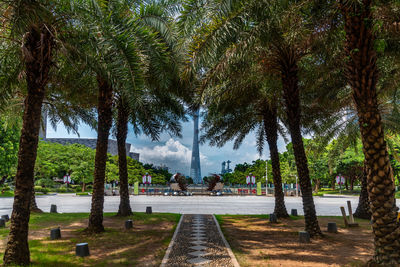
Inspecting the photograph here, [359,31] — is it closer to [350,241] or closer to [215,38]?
[215,38]

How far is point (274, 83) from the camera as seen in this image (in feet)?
34.8

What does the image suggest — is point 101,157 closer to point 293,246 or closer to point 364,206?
point 293,246

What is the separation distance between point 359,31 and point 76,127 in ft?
52.0

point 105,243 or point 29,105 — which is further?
point 105,243

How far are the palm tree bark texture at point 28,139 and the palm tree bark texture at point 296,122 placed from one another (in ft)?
21.3

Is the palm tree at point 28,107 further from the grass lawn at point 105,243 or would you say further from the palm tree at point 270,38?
the palm tree at point 270,38

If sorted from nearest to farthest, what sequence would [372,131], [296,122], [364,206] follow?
[372,131] → [296,122] → [364,206]

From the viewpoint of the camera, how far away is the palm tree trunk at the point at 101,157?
377 inches

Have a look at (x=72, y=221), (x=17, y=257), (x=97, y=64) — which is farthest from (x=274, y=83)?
(x=72, y=221)

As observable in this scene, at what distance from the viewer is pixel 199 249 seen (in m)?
7.39

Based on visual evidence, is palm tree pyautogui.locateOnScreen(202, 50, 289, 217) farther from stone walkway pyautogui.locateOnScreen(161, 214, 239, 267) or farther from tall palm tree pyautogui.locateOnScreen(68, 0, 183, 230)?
stone walkway pyautogui.locateOnScreen(161, 214, 239, 267)

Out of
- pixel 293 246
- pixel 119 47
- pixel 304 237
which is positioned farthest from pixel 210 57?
pixel 304 237

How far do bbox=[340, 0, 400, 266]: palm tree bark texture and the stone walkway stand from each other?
2.88m

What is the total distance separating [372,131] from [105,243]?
7232 millimetres
